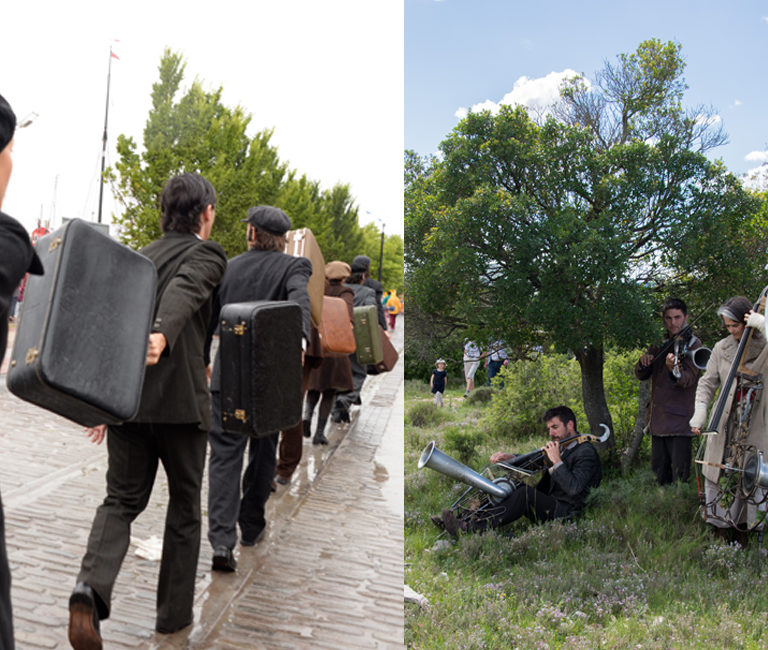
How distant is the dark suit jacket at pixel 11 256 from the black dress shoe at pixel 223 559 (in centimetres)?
255

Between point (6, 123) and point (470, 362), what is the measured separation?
1.05m

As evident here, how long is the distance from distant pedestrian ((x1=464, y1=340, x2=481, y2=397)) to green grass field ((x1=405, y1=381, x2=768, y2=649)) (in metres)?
0.04

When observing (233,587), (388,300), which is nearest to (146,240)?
(388,300)

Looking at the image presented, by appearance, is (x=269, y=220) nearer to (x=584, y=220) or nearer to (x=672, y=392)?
(x=584, y=220)

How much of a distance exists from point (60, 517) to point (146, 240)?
1503 centimetres

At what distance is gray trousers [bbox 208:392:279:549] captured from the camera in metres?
3.97

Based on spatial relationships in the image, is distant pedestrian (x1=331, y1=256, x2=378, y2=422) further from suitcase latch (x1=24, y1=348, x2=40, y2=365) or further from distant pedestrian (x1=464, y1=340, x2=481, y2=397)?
distant pedestrian (x1=464, y1=340, x2=481, y2=397)

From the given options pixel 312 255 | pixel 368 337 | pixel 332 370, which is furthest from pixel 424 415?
pixel 368 337

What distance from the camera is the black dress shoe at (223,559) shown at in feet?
12.8

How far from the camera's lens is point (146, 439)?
121 inches

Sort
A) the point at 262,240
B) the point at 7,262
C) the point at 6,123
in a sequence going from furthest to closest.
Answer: the point at 262,240 < the point at 6,123 < the point at 7,262

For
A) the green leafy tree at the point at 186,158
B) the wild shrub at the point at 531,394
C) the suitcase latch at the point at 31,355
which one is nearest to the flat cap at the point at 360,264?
the suitcase latch at the point at 31,355

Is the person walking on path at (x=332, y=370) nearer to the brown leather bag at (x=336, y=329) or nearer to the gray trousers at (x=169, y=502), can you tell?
the brown leather bag at (x=336, y=329)

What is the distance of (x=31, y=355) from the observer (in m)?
1.96
